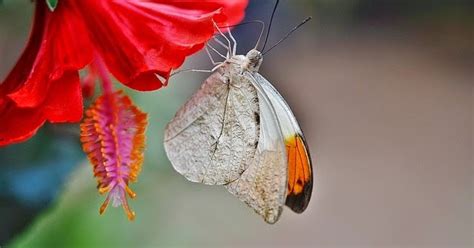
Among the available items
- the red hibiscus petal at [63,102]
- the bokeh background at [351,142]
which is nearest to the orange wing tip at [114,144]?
the red hibiscus petal at [63,102]

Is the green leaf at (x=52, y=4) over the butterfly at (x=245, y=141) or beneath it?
over

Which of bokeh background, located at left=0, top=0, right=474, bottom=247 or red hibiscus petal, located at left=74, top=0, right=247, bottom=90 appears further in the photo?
bokeh background, located at left=0, top=0, right=474, bottom=247

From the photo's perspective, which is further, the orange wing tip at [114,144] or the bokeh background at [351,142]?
the bokeh background at [351,142]

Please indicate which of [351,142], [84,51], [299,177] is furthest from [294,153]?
[351,142]

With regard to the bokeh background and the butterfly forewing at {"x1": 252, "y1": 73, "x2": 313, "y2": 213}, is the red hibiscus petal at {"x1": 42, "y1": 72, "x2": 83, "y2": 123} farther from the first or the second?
the bokeh background

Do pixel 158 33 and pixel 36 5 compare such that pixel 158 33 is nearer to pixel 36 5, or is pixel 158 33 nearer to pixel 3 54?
pixel 36 5

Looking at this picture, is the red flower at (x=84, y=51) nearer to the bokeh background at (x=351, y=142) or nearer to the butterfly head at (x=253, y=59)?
the butterfly head at (x=253, y=59)

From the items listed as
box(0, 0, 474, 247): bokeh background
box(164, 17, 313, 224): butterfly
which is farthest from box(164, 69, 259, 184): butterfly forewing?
box(0, 0, 474, 247): bokeh background
